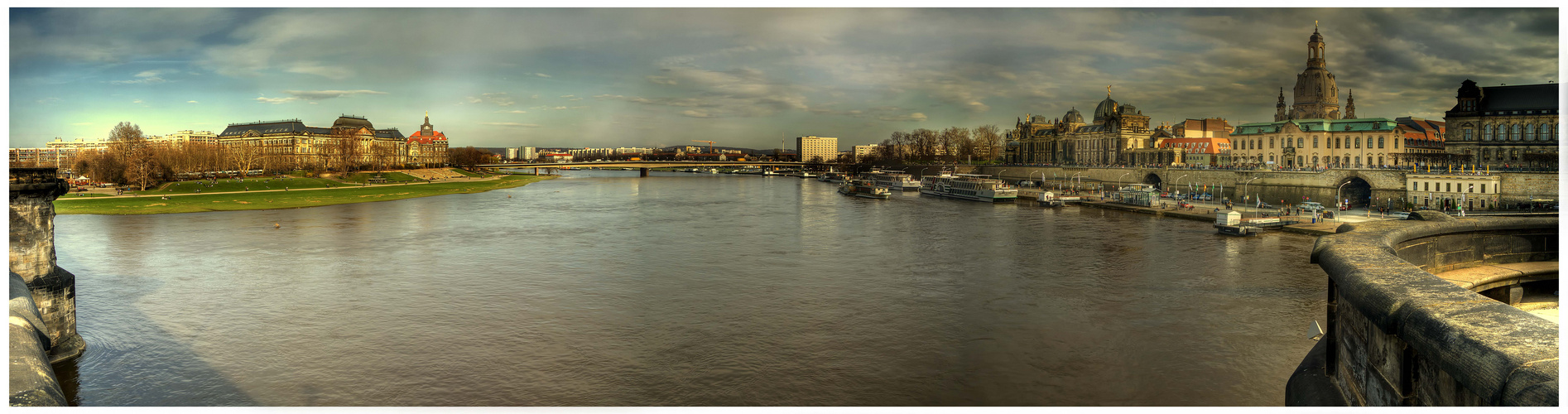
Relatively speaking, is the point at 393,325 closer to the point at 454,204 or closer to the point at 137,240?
the point at 137,240

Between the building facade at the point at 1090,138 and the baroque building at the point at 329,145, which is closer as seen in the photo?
the baroque building at the point at 329,145

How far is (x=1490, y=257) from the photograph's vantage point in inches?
343

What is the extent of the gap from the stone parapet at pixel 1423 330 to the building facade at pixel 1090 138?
107661 mm

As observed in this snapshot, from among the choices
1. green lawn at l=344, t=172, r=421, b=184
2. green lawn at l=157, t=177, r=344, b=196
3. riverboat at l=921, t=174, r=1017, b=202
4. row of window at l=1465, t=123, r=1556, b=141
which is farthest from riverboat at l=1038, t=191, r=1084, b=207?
green lawn at l=344, t=172, r=421, b=184

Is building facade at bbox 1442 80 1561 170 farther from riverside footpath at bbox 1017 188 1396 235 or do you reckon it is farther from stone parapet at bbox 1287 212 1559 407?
stone parapet at bbox 1287 212 1559 407

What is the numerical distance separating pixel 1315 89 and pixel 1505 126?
46.6 meters

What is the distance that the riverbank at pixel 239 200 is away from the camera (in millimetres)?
46875

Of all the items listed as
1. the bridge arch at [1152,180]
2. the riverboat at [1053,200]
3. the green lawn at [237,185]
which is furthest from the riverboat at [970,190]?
the green lawn at [237,185]

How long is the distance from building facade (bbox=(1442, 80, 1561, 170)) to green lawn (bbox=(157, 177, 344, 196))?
89097 mm

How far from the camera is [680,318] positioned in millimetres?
18594

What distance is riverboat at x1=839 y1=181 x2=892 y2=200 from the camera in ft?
246

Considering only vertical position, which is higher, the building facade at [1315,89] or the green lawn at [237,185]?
the building facade at [1315,89]

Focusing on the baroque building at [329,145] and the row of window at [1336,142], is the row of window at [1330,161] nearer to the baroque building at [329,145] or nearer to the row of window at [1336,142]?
the row of window at [1336,142]

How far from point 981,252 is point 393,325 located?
833 inches
